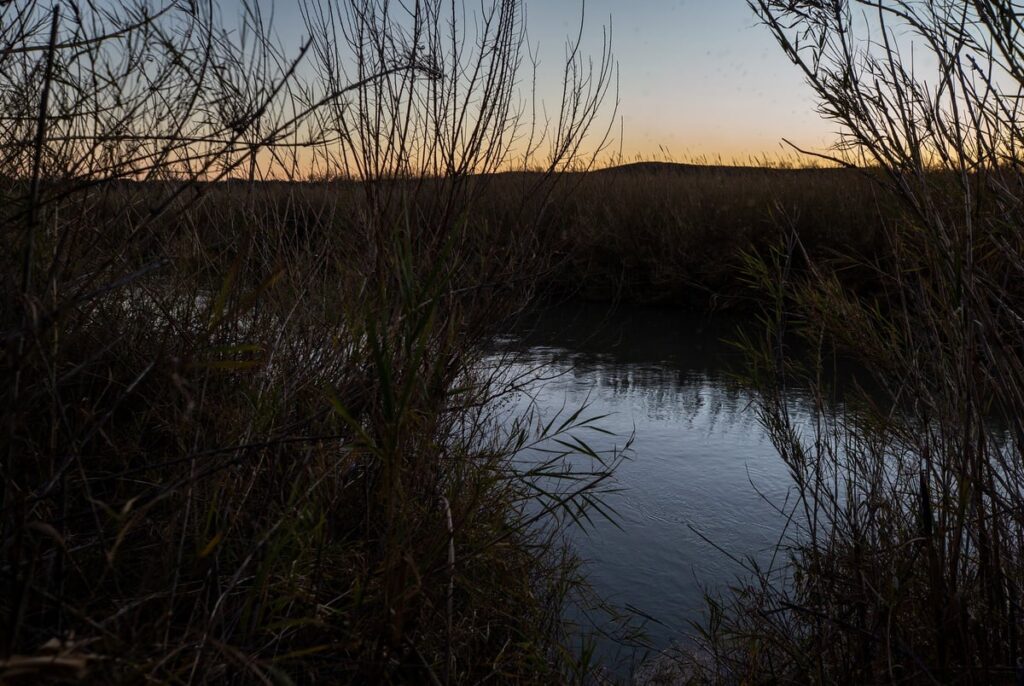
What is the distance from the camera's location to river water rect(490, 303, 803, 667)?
126 inches

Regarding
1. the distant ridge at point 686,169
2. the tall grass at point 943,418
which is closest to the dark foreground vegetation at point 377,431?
the tall grass at point 943,418

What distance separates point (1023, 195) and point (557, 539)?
226cm

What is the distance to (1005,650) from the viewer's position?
177 centimetres

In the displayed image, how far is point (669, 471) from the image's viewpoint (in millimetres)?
4344

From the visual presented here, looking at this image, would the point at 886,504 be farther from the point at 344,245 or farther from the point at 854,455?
the point at 344,245

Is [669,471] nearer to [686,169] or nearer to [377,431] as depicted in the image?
[377,431]

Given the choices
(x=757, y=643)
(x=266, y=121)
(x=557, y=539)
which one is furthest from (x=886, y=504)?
(x=266, y=121)

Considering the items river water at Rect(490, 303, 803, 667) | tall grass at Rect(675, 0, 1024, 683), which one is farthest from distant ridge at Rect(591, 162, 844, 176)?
tall grass at Rect(675, 0, 1024, 683)

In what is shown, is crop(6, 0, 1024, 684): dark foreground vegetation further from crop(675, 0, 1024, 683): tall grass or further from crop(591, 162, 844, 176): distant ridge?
crop(591, 162, 844, 176): distant ridge

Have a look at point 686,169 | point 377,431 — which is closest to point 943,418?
point 377,431

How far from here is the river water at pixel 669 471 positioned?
321 cm

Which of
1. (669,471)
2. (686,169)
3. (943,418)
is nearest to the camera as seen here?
(943,418)

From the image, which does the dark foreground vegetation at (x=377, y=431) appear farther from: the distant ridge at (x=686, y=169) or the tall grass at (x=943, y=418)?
the distant ridge at (x=686, y=169)

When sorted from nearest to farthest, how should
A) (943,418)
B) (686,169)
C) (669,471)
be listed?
(943,418) → (669,471) → (686,169)
